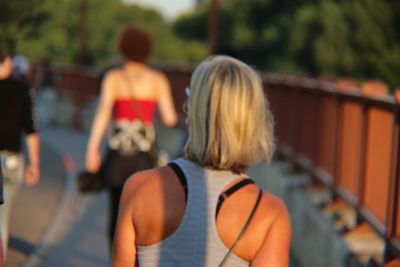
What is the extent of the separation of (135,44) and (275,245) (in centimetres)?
392

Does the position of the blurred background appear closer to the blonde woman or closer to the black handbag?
the black handbag

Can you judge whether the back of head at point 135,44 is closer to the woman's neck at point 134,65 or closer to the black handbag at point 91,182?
the woman's neck at point 134,65

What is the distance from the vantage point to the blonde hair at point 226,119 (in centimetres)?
297

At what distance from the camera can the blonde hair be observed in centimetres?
297

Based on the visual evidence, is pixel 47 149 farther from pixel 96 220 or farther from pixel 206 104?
pixel 206 104

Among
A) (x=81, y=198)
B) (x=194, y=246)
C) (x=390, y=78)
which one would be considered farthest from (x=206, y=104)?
(x=390, y=78)

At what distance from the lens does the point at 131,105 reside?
261 inches

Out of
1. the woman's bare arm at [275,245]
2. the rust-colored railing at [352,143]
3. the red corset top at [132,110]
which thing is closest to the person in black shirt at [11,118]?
the red corset top at [132,110]

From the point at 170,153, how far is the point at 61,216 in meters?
Answer: 7.79

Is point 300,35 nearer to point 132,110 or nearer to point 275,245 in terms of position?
point 132,110

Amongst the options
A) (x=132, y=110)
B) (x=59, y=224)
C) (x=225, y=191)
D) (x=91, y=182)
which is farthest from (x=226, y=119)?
(x=59, y=224)

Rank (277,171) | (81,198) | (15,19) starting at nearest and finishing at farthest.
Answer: (15,19) < (277,171) < (81,198)

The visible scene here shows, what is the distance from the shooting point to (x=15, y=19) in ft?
25.8

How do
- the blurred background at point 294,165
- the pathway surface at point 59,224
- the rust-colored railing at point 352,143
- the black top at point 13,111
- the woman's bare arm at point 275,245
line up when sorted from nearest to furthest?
the woman's bare arm at point 275,245 < the rust-colored railing at point 352,143 < the blurred background at point 294,165 < the black top at point 13,111 < the pathway surface at point 59,224
